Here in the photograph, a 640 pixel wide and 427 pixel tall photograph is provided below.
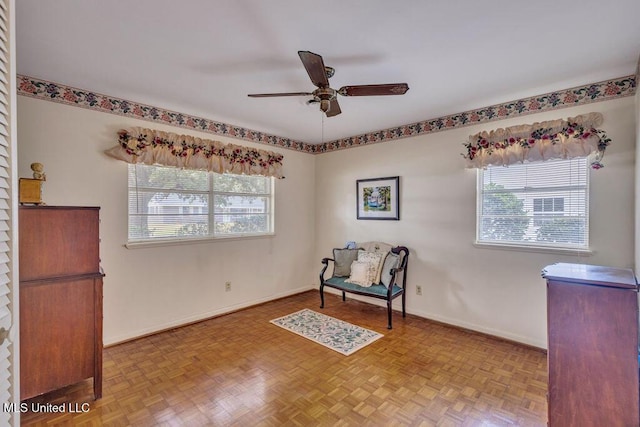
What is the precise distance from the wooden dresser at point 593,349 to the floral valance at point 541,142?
1.41 m

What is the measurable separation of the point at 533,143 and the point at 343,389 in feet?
9.30

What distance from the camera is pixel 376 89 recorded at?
2.16 metres

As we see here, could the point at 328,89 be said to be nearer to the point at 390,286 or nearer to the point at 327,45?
the point at 327,45

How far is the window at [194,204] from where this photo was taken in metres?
3.22

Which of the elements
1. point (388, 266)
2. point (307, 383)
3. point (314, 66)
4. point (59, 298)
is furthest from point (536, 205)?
point (59, 298)

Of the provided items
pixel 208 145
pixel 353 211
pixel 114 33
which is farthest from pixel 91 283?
pixel 353 211

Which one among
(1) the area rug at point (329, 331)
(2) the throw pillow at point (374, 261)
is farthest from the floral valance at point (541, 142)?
(1) the area rug at point (329, 331)

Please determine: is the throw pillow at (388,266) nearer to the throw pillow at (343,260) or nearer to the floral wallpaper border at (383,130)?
the throw pillow at (343,260)

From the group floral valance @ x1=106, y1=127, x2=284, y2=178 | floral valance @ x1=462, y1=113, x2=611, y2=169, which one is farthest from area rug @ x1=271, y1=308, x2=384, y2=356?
floral valance @ x1=462, y1=113, x2=611, y2=169

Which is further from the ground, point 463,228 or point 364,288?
point 463,228

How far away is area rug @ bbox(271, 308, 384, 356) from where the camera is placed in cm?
304

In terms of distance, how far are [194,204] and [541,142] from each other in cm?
376

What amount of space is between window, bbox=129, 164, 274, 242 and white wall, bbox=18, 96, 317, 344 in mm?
130

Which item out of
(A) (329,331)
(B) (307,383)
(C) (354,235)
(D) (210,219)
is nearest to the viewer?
(B) (307,383)
